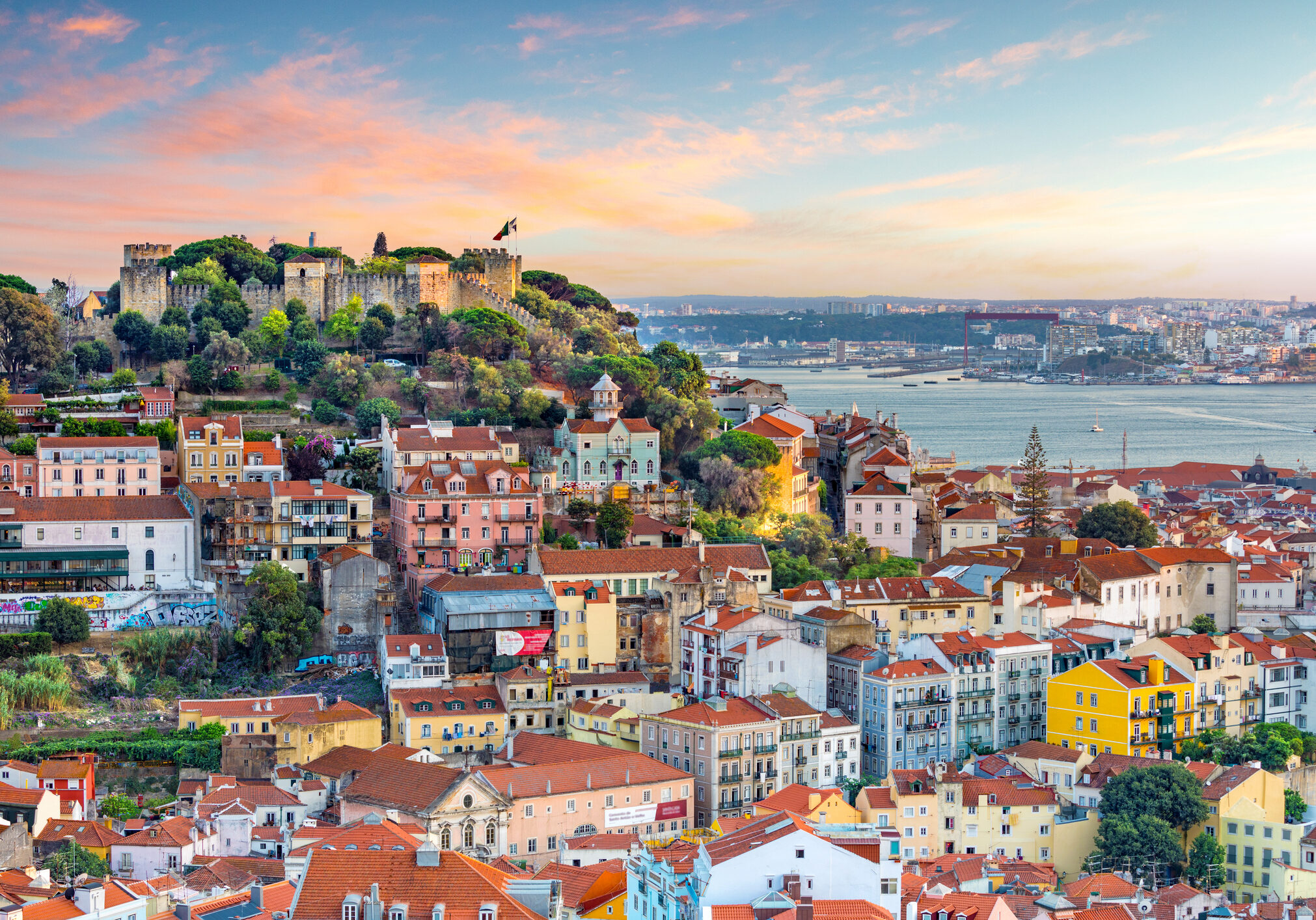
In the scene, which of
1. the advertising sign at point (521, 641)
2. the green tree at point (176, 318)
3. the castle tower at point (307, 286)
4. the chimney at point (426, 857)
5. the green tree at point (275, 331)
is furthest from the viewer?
the castle tower at point (307, 286)

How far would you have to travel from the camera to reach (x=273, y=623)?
1337 inches

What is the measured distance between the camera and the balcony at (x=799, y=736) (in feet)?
101

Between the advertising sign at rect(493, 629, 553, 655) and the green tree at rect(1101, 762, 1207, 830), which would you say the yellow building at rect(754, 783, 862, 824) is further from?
the advertising sign at rect(493, 629, 553, 655)

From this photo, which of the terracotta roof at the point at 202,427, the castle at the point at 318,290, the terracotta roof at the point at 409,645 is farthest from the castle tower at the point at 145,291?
the terracotta roof at the point at 409,645

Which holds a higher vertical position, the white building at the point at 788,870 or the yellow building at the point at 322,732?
the white building at the point at 788,870

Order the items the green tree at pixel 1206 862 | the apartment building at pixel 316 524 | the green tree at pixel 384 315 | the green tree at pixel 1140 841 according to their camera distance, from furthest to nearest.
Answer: the green tree at pixel 384 315 → the apartment building at pixel 316 524 → the green tree at pixel 1206 862 → the green tree at pixel 1140 841

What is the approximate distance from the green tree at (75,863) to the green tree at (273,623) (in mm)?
8416

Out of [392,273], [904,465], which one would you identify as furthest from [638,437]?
[392,273]

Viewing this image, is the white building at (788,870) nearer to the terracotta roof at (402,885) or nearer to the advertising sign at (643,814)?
the terracotta roof at (402,885)

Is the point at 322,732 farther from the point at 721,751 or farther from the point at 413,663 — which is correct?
the point at 721,751

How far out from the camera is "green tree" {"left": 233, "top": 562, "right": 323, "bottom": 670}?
3400 cm

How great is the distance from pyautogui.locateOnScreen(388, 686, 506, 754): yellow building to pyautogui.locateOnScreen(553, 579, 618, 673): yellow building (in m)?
2.92

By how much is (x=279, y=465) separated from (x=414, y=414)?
7796 mm

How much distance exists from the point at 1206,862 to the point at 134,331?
36256mm
